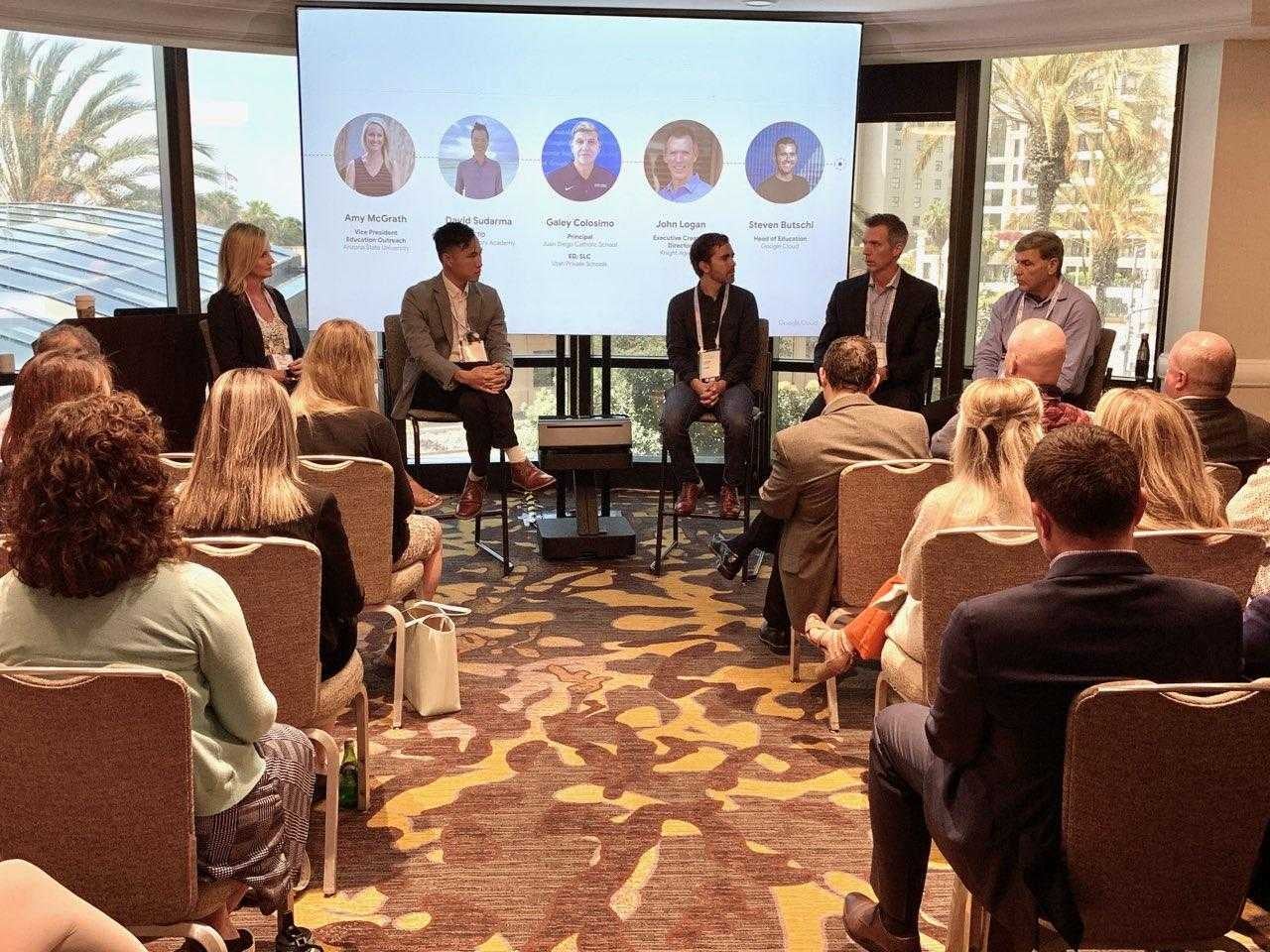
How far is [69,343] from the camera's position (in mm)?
4043

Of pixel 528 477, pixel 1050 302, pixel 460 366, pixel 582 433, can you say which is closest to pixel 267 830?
pixel 582 433

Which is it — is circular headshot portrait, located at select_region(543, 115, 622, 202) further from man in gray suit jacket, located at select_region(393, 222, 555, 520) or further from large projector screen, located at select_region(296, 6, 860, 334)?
man in gray suit jacket, located at select_region(393, 222, 555, 520)

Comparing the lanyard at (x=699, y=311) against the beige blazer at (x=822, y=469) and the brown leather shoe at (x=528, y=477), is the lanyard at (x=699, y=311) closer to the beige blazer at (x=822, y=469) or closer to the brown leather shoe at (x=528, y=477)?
the brown leather shoe at (x=528, y=477)

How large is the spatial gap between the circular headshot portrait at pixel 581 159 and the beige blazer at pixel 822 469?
10.5ft

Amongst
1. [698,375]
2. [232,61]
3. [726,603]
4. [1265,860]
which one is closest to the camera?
[1265,860]

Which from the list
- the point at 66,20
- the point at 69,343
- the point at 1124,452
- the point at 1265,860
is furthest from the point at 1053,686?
the point at 66,20

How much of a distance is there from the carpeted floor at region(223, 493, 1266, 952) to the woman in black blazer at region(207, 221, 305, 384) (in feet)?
6.12

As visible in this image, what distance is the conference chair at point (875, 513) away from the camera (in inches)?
151

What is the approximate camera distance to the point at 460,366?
630cm

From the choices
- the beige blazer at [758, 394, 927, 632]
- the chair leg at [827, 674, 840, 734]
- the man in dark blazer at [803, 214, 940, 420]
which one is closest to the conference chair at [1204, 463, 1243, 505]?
the beige blazer at [758, 394, 927, 632]

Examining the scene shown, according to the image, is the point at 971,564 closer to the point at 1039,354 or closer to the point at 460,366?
the point at 1039,354

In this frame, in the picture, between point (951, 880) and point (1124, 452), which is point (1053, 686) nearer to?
point (1124, 452)

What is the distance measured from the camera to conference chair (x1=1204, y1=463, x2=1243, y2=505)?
361 cm

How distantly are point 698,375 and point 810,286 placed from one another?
117 cm
